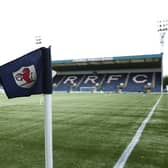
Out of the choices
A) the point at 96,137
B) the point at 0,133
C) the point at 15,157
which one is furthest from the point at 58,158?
the point at 0,133

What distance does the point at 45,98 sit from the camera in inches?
85.9

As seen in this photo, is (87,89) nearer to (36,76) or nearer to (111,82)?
(111,82)

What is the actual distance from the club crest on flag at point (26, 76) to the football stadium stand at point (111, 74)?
135 feet

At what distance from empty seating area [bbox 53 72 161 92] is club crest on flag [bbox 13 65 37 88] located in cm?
4221

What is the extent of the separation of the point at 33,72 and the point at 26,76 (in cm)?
7

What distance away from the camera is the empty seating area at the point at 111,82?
45.0 m

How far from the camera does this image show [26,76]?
7.07ft

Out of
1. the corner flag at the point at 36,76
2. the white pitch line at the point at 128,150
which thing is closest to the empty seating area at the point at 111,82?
the white pitch line at the point at 128,150

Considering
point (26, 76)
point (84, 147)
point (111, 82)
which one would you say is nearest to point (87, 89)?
point (111, 82)

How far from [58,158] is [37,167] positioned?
1.67ft

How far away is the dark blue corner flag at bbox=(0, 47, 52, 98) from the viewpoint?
2145mm

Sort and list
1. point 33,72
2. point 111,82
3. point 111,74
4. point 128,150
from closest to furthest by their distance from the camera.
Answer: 1. point 33,72
2. point 128,150
3. point 111,82
4. point 111,74

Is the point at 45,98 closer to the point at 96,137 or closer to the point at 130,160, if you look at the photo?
the point at 130,160

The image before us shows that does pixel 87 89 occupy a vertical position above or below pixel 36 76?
below
